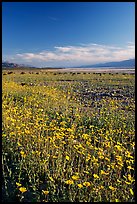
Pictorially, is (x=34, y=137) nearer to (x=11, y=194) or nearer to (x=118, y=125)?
(x=11, y=194)

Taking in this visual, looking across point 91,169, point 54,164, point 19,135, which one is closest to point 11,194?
point 54,164

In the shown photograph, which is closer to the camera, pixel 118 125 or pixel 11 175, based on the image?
pixel 11 175

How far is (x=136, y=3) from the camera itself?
10.1 ft

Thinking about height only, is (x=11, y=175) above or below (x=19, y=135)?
below

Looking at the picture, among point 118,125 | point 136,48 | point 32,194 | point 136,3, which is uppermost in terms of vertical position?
point 136,3

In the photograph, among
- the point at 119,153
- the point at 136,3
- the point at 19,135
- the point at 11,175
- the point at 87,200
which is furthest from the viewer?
the point at 19,135

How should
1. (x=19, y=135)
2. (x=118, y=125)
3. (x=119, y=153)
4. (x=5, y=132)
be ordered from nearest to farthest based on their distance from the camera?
1. (x=119, y=153)
2. (x=19, y=135)
3. (x=5, y=132)
4. (x=118, y=125)

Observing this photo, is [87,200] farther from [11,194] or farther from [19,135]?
[19,135]

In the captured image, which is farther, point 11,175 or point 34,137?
point 34,137

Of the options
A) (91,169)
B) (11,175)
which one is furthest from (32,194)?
(91,169)

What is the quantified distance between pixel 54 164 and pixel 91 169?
2.04ft

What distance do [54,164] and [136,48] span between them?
262 centimetres

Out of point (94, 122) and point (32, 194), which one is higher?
point (94, 122)

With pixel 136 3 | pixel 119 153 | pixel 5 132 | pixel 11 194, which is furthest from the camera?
pixel 5 132
